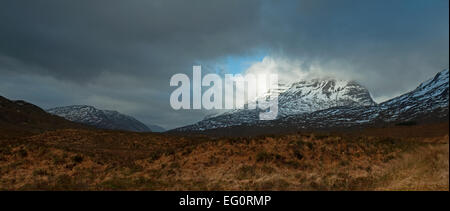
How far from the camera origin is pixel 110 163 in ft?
88.7

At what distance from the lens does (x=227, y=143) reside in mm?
26062

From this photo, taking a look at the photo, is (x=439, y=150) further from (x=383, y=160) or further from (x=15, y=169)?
(x=15, y=169)

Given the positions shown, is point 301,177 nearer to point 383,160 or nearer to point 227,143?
point 383,160

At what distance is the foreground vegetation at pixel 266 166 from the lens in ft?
45.6

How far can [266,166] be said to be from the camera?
65.6 ft

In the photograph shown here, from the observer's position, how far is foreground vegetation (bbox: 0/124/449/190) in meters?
13.9
